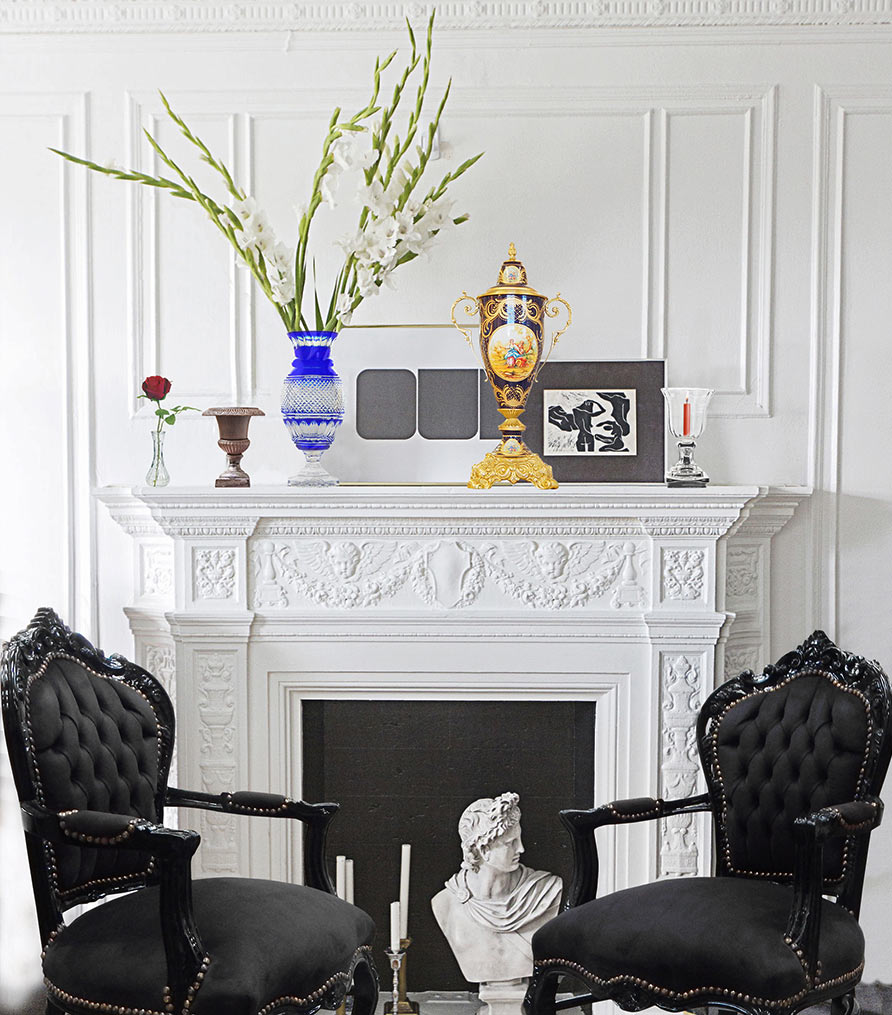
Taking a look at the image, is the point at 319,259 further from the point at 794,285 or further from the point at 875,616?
the point at 875,616

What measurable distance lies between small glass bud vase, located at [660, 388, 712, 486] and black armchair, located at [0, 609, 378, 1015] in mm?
1261

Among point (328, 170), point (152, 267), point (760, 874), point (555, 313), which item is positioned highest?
point (328, 170)

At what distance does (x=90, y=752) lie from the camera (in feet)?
Result: 7.68

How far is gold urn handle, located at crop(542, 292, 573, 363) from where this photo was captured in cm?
289

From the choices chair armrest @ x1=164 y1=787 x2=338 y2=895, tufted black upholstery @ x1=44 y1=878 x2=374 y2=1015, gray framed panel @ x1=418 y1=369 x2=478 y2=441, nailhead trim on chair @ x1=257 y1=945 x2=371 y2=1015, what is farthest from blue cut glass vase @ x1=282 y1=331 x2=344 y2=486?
nailhead trim on chair @ x1=257 y1=945 x2=371 y2=1015

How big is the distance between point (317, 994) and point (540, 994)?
0.55 metres

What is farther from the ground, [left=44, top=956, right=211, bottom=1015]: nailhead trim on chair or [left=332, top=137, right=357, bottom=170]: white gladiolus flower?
[left=332, top=137, right=357, bottom=170]: white gladiolus flower

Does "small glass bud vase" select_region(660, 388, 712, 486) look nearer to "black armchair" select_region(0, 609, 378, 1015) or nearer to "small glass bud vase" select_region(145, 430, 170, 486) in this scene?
"black armchair" select_region(0, 609, 378, 1015)

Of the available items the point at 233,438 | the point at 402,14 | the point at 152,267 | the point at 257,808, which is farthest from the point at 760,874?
the point at 402,14

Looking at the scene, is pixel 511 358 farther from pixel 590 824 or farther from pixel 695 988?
pixel 695 988

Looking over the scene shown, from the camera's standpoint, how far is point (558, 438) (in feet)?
9.94

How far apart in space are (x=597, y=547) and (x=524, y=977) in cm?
121

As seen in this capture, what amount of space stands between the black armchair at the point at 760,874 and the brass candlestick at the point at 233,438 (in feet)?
4.14

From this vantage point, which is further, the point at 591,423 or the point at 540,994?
the point at 591,423
